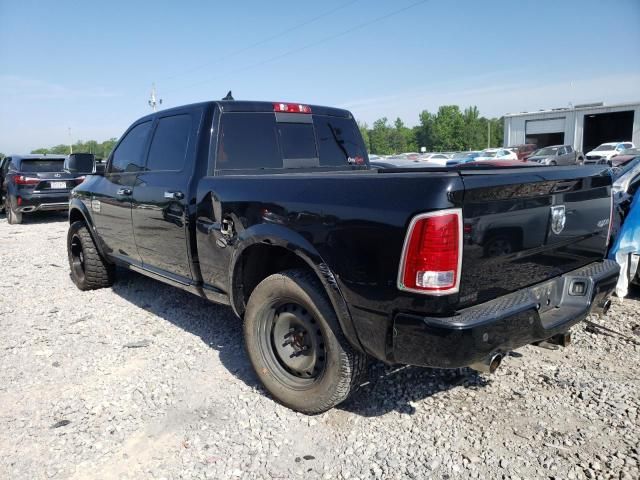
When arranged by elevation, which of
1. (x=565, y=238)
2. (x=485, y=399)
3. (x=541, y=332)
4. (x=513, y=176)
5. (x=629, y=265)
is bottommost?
(x=485, y=399)

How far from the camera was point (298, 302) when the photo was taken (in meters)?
2.82

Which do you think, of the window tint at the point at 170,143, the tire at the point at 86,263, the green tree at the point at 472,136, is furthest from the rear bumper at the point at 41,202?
the green tree at the point at 472,136

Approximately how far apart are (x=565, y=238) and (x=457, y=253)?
3.32 feet

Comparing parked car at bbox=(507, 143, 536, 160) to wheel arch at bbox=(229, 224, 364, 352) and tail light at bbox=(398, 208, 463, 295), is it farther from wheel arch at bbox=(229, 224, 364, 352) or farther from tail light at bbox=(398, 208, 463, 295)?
tail light at bbox=(398, 208, 463, 295)

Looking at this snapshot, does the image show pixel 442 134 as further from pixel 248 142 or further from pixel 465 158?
pixel 248 142

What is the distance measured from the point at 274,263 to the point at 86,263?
3281mm

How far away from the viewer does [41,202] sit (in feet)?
39.8

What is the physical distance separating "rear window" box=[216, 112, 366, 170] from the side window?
1225 mm

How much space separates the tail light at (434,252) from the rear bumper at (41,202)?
12.4m

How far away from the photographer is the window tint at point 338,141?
4328 mm

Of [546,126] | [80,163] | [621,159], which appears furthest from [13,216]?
[546,126]

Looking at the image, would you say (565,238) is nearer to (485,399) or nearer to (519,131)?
(485,399)

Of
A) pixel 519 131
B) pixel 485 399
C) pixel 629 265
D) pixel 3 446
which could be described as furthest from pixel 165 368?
pixel 519 131

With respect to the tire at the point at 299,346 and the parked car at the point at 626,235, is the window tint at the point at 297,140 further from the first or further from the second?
the parked car at the point at 626,235
